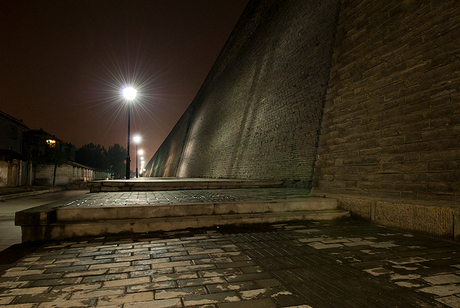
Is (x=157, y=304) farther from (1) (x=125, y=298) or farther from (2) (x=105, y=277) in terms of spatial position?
(2) (x=105, y=277)

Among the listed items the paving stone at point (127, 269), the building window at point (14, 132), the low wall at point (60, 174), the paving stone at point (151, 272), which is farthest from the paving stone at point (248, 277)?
the building window at point (14, 132)

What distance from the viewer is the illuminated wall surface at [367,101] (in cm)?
394

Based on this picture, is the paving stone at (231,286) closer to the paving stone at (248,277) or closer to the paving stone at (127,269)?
the paving stone at (248,277)

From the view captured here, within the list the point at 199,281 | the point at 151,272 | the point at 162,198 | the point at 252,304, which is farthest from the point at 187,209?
the point at 252,304

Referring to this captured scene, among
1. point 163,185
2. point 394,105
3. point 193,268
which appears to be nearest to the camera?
point 193,268

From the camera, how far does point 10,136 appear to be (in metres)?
26.7

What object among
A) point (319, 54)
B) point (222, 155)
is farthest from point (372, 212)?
point (222, 155)

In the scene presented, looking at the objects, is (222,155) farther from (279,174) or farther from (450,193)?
(450,193)

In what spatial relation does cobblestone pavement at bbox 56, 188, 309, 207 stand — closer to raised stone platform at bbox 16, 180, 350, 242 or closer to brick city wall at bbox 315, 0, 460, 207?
raised stone platform at bbox 16, 180, 350, 242

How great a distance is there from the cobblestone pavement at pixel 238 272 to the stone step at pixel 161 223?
0.97 feet

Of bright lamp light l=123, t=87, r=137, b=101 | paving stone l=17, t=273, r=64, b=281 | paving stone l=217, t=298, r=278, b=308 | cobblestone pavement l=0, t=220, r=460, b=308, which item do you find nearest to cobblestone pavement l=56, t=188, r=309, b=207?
cobblestone pavement l=0, t=220, r=460, b=308

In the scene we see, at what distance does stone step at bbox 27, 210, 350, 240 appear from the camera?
11.7ft

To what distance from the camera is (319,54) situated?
8.88 m

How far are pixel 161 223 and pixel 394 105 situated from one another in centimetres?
461
